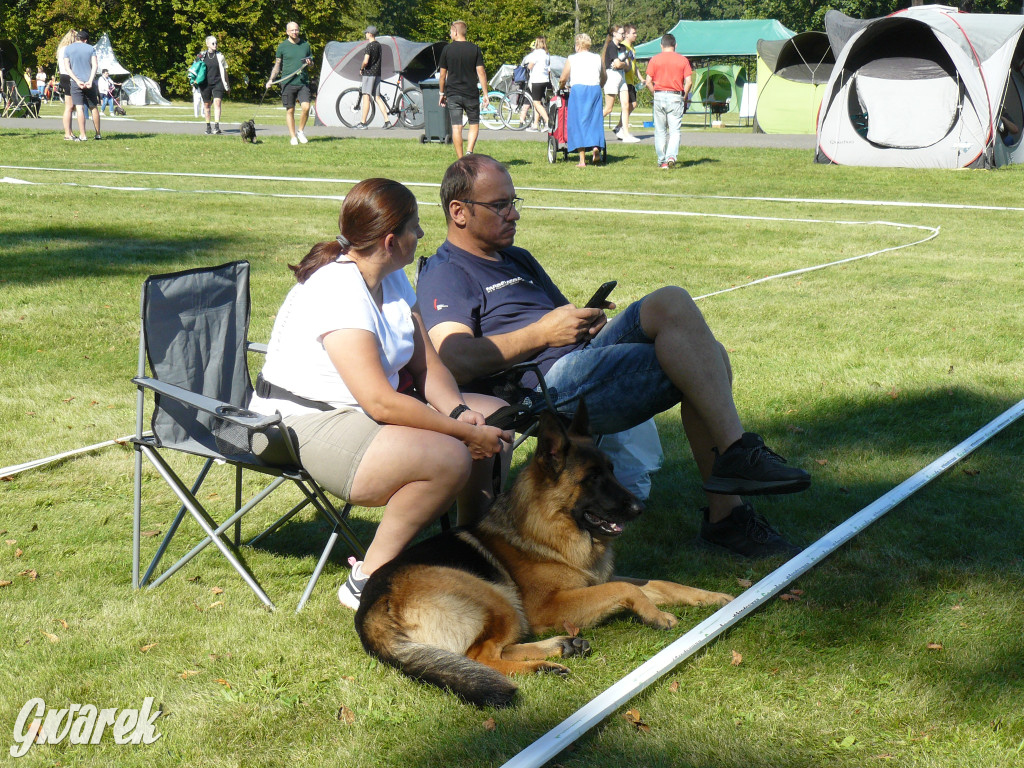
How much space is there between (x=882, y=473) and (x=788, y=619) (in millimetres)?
1538

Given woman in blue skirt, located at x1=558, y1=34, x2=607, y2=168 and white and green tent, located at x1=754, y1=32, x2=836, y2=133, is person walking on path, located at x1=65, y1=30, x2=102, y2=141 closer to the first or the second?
woman in blue skirt, located at x1=558, y1=34, x2=607, y2=168

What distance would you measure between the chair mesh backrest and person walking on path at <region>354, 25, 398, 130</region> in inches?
789

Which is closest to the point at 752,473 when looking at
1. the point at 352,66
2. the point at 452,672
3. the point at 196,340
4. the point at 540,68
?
the point at 452,672

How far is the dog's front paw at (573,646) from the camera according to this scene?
9.70 ft

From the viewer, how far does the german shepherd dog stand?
2.78 m

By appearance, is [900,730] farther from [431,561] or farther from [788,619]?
[431,561]

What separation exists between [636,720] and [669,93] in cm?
1420

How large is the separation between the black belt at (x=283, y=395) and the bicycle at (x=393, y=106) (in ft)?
74.6

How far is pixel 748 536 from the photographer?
3707mm

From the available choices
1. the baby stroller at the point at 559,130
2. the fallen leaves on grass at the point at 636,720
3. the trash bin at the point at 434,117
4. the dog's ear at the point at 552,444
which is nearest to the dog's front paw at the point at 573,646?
the fallen leaves on grass at the point at 636,720

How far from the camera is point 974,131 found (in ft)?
52.1

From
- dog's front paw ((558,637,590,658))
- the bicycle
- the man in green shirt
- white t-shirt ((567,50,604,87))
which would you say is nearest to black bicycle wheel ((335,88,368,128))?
the bicycle

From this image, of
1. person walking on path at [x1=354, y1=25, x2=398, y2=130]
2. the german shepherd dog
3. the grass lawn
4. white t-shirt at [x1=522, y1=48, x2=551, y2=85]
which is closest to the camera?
the grass lawn

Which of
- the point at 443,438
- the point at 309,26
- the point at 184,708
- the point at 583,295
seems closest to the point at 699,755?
the point at 443,438
